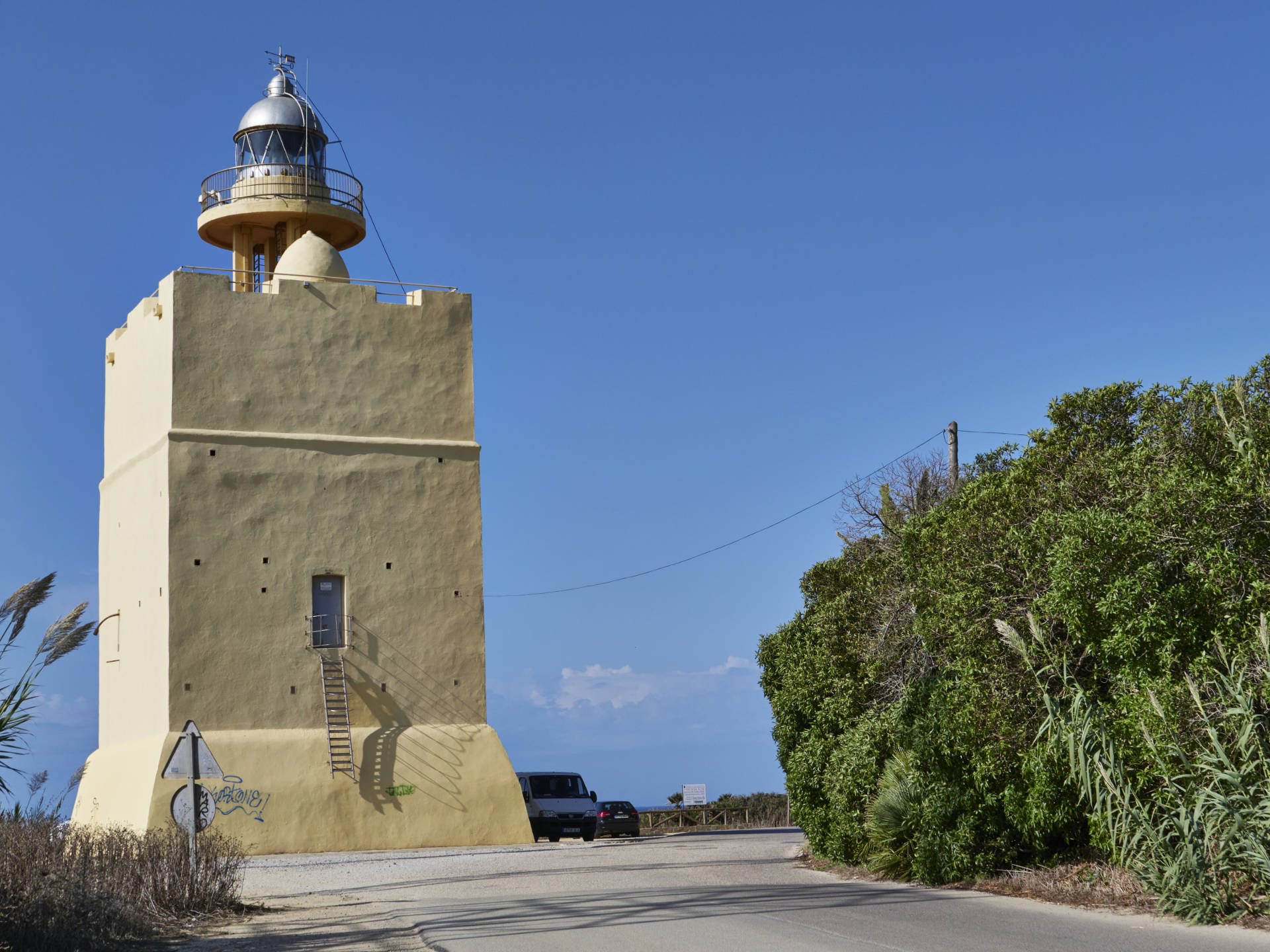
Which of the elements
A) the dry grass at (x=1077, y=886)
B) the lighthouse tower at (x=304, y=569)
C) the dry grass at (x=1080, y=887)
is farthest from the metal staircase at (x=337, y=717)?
the dry grass at (x=1077, y=886)

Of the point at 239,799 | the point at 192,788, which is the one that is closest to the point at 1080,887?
the point at 192,788

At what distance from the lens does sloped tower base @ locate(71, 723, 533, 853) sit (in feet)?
79.7

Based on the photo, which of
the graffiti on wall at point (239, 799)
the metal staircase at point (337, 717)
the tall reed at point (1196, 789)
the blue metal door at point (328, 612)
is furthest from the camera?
the blue metal door at point (328, 612)

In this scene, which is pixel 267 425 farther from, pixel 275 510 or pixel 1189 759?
pixel 1189 759

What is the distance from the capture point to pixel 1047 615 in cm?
1284

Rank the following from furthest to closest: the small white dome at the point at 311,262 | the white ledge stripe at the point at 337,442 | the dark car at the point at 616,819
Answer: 1. the dark car at the point at 616,819
2. the small white dome at the point at 311,262
3. the white ledge stripe at the point at 337,442

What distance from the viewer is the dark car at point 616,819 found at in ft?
98.0

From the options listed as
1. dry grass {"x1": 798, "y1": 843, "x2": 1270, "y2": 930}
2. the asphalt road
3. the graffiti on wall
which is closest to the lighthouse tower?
the graffiti on wall

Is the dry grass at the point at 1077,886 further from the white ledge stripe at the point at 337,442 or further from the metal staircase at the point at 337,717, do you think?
the white ledge stripe at the point at 337,442

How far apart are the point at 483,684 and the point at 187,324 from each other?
9.68 metres

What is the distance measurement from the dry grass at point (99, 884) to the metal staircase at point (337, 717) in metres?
9.88

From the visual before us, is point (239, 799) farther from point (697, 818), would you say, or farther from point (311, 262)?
point (697, 818)

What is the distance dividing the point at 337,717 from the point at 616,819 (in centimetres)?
769

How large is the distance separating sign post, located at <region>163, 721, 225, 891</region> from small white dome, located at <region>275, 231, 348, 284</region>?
1512cm
